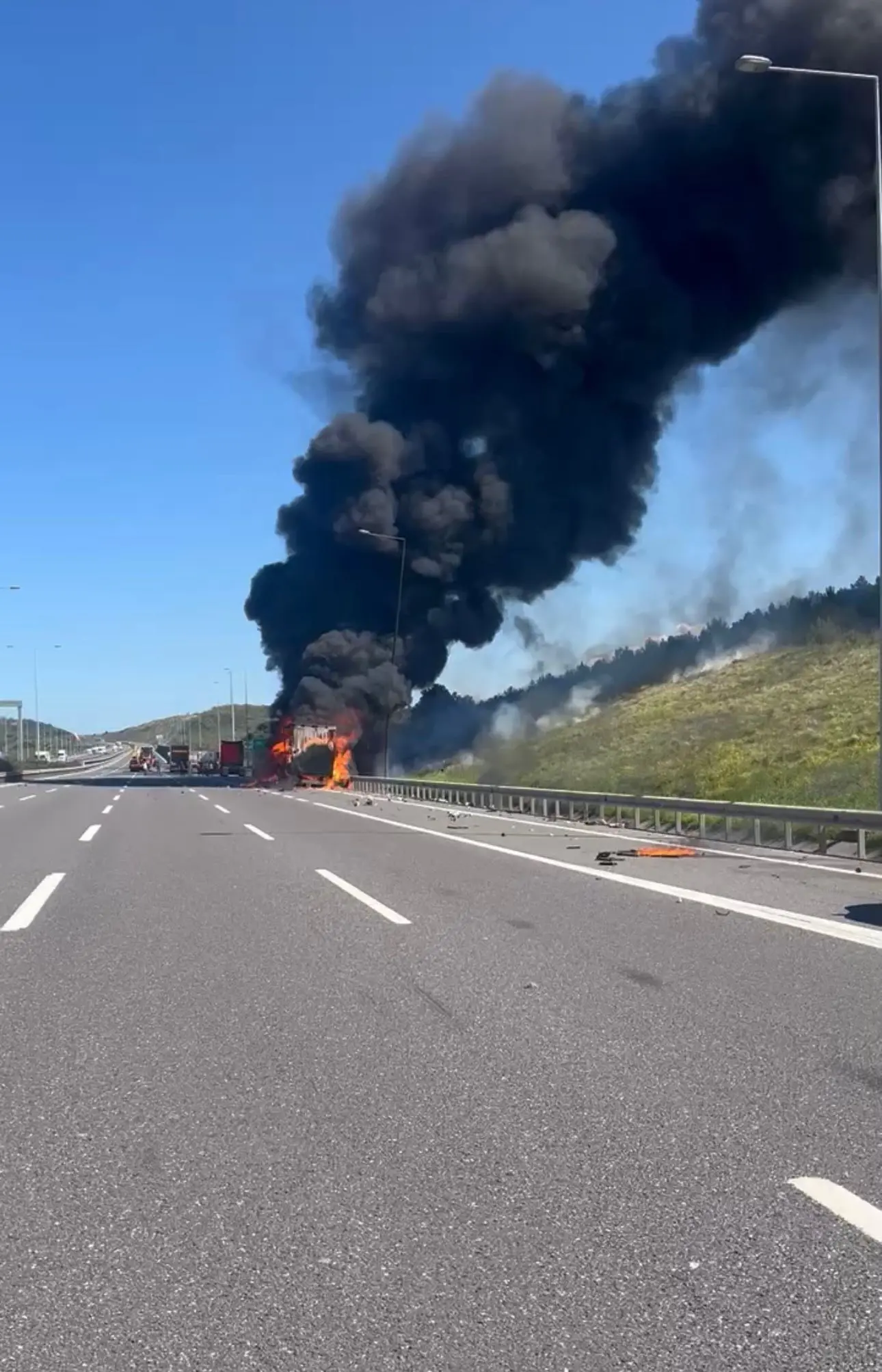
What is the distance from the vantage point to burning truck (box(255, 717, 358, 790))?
1848 inches

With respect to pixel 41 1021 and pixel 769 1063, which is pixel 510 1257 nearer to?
pixel 769 1063

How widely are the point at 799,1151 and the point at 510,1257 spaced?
4.51 feet

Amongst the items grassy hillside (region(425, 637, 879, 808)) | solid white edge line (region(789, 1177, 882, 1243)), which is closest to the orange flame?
grassy hillside (region(425, 637, 879, 808))

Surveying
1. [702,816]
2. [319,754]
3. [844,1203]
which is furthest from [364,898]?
[319,754]

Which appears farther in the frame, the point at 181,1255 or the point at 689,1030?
the point at 689,1030

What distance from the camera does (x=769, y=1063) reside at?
586 centimetres

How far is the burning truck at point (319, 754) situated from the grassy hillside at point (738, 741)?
414cm

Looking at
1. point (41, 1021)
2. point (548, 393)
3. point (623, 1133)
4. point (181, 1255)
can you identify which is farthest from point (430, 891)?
point (548, 393)

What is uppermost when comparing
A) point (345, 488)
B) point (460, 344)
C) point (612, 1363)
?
point (460, 344)

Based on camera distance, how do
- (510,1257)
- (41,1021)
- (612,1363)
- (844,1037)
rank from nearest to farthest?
(612,1363), (510,1257), (844,1037), (41,1021)

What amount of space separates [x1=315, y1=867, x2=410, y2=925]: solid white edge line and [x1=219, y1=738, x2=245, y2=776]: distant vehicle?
5726 cm

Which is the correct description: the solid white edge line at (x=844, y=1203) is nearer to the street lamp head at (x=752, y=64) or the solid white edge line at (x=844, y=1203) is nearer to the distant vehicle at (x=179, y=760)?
the street lamp head at (x=752, y=64)

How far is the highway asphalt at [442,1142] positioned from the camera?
11.0 ft

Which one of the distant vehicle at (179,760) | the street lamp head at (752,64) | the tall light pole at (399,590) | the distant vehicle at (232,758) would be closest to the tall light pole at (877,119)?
the street lamp head at (752,64)
